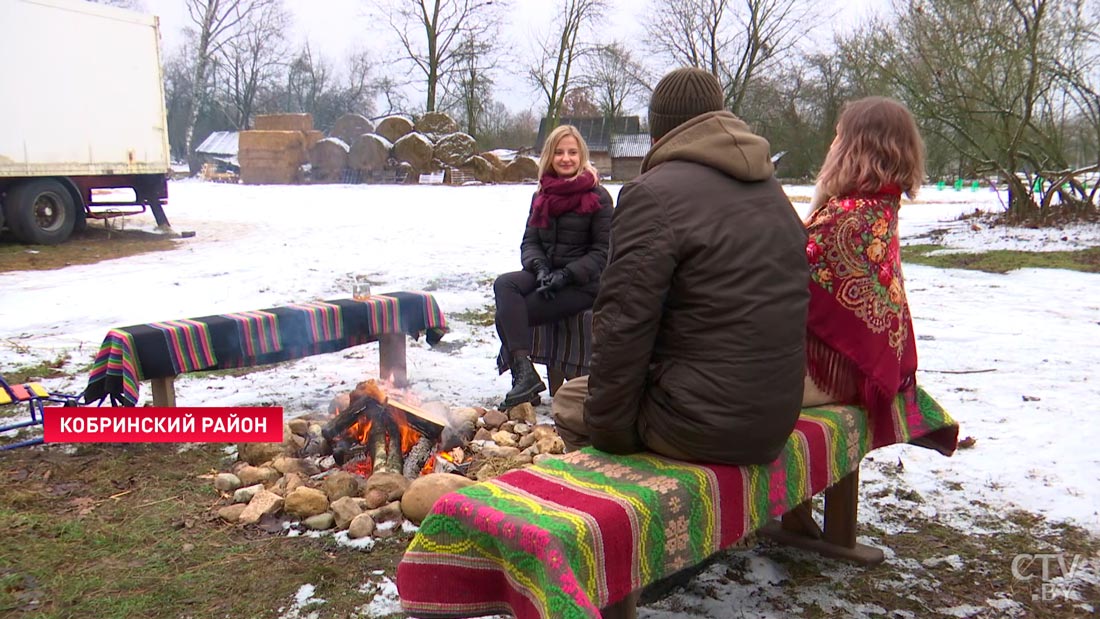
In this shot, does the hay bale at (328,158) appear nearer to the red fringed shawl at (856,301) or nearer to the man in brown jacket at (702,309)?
the red fringed shawl at (856,301)

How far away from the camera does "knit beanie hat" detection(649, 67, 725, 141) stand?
96.4 inches

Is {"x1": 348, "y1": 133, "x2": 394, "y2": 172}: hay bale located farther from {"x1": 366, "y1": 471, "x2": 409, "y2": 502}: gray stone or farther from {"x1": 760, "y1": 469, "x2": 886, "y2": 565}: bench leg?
{"x1": 760, "y1": 469, "x2": 886, "y2": 565}: bench leg

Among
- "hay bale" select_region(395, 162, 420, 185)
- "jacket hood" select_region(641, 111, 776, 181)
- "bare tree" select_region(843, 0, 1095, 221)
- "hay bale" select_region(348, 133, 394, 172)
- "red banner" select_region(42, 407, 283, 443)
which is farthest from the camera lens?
"hay bale" select_region(395, 162, 420, 185)

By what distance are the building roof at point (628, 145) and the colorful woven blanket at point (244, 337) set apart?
30.8 metres

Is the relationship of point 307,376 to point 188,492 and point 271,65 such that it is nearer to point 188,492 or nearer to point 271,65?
point 188,492

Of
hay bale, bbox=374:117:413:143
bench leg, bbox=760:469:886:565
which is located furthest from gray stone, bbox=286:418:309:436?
hay bale, bbox=374:117:413:143

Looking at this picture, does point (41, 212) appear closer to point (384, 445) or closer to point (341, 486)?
point (384, 445)

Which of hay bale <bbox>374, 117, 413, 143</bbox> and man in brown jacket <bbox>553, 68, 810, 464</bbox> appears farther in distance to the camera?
hay bale <bbox>374, 117, 413, 143</bbox>

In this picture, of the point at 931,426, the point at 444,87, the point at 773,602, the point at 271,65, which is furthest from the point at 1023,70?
the point at 271,65

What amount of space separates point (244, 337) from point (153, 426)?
0.64 metres

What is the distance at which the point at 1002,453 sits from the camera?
4.05 metres

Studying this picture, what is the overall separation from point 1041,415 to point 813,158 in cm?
3036

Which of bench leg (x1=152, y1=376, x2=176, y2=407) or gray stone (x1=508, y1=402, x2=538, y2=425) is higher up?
bench leg (x1=152, y1=376, x2=176, y2=407)

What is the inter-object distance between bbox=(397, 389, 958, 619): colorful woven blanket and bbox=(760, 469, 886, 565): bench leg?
74cm
